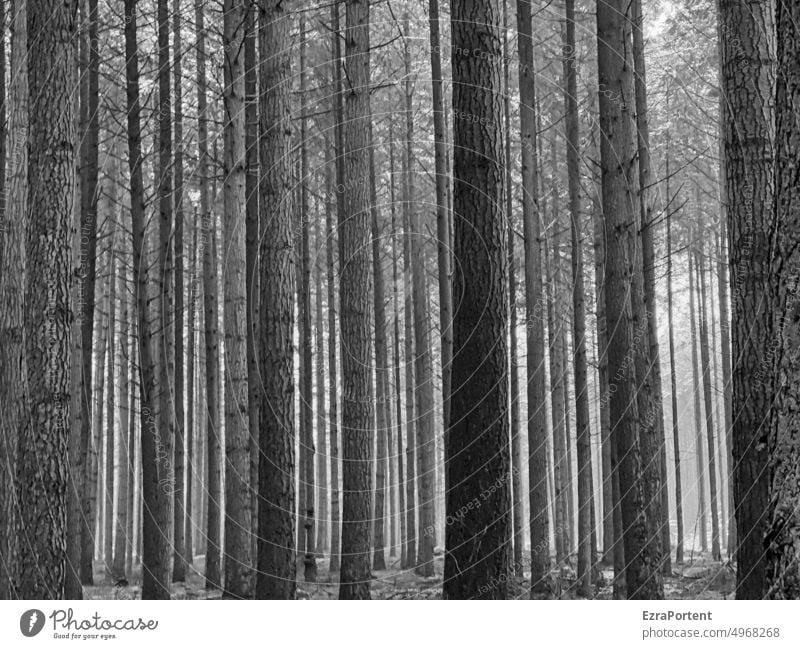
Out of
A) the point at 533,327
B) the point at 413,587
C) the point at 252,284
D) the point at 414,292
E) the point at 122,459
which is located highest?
the point at 414,292

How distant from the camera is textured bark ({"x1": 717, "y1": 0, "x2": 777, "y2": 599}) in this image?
7.95 m

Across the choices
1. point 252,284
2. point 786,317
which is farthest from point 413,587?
point 786,317

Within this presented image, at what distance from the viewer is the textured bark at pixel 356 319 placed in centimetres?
1191

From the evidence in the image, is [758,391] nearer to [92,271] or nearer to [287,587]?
[287,587]

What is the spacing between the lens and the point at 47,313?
25.8ft

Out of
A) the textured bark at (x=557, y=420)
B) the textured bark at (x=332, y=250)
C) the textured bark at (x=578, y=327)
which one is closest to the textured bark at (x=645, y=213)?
the textured bark at (x=578, y=327)

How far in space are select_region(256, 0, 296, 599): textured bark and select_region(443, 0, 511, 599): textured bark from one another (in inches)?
88.1

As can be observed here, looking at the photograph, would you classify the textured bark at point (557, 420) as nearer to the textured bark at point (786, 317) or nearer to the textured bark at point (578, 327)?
the textured bark at point (578, 327)

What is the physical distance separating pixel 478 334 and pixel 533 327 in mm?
6946

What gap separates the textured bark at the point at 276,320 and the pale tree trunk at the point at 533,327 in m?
5.13

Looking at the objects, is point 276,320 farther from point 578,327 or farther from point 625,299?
point 578,327

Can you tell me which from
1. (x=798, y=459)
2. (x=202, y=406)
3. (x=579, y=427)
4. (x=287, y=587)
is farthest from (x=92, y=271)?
(x=202, y=406)

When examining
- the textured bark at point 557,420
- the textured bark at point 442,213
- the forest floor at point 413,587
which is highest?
the textured bark at point 442,213

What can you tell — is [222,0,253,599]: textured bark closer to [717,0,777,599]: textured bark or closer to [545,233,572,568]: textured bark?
[545,233,572,568]: textured bark
